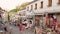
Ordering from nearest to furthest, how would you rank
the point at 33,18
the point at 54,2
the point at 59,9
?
1. the point at 59,9
2. the point at 54,2
3. the point at 33,18

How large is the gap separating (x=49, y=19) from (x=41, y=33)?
5352mm

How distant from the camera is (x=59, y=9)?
20.4 meters

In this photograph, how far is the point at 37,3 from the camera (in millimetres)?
30828

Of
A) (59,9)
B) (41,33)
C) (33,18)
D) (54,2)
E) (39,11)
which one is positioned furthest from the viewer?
(33,18)

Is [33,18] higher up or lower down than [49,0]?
lower down

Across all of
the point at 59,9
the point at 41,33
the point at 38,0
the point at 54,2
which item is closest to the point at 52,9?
the point at 54,2

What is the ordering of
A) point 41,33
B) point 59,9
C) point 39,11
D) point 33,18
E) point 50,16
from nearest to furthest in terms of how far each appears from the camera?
point 41,33 < point 59,9 < point 50,16 < point 39,11 < point 33,18

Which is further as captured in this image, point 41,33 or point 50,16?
point 50,16

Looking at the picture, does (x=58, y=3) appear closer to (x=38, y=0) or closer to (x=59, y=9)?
(x=59, y=9)

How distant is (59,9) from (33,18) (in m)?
12.4

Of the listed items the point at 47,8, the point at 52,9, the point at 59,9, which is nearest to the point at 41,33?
the point at 59,9

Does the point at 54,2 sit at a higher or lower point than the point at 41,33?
higher

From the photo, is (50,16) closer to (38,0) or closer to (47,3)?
(47,3)

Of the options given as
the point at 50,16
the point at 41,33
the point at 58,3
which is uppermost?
the point at 58,3
